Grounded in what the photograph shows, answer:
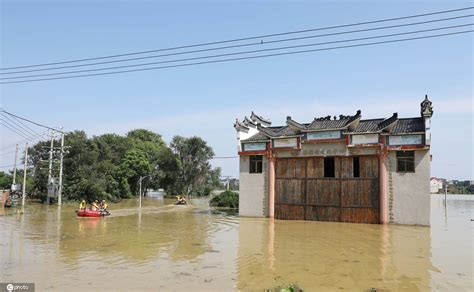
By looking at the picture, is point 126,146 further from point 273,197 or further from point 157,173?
point 273,197

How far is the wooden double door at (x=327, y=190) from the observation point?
23891 mm

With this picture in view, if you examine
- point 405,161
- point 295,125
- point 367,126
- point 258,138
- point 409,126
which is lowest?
point 405,161

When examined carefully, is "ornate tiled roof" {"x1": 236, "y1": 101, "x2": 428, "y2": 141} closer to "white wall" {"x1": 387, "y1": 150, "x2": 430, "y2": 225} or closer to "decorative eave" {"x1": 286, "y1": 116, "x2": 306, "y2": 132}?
"decorative eave" {"x1": 286, "y1": 116, "x2": 306, "y2": 132}

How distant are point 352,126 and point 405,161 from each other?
12.5ft

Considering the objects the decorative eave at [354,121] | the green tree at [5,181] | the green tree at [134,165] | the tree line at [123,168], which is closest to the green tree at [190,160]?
the tree line at [123,168]

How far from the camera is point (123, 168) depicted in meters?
57.4

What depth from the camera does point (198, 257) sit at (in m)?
12.7

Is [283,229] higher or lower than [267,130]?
lower

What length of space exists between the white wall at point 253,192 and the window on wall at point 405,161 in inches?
349

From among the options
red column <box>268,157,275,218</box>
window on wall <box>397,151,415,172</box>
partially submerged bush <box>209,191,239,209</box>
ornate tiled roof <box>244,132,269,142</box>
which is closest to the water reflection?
window on wall <box>397,151,415,172</box>

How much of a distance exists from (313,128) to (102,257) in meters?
17.2

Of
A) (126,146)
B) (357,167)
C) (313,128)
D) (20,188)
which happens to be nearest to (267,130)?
(313,128)

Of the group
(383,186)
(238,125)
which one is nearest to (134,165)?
(238,125)

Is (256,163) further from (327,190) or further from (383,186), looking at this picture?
(383,186)
